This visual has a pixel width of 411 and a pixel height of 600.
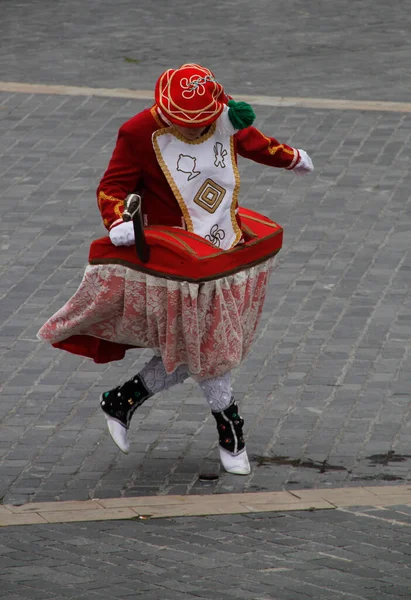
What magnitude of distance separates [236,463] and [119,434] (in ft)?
1.83

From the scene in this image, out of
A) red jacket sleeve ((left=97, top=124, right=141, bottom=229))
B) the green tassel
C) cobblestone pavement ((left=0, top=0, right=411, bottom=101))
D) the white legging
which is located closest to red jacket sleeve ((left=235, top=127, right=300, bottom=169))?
the green tassel

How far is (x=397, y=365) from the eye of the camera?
7.21 meters

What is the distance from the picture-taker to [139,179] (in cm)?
587

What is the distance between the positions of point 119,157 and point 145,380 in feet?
3.41

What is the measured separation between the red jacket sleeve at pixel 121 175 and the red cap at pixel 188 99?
0.21m

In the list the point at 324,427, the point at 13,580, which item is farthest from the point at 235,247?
the point at 13,580

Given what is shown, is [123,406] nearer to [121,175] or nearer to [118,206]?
[118,206]

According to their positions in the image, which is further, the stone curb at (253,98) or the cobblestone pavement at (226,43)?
the cobblestone pavement at (226,43)

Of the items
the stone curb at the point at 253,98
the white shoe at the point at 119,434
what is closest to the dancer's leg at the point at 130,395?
the white shoe at the point at 119,434

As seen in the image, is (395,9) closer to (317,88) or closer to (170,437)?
(317,88)

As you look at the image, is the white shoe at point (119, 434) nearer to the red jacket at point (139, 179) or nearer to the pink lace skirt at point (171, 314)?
the pink lace skirt at point (171, 314)

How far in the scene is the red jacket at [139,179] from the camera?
227 inches

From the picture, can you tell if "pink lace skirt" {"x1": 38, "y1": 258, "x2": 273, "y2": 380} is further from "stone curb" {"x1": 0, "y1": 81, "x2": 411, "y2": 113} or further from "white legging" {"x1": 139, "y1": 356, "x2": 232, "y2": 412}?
"stone curb" {"x1": 0, "y1": 81, "x2": 411, "y2": 113}

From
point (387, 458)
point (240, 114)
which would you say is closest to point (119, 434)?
point (387, 458)
